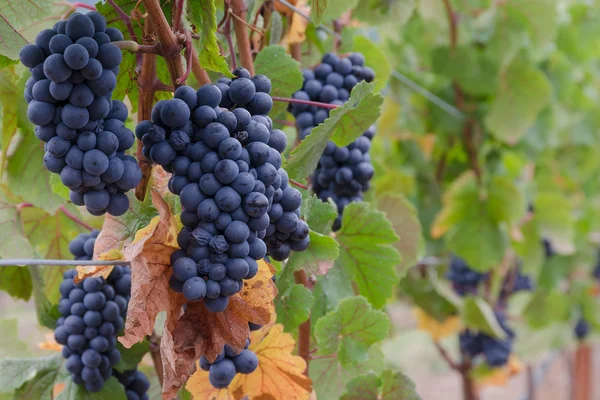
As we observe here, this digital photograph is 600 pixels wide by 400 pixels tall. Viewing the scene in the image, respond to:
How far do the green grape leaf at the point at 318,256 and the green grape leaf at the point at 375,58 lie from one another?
20.0 inches

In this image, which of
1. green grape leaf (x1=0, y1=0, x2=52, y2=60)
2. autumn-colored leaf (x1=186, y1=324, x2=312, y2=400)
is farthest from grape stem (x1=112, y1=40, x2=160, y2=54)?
autumn-colored leaf (x1=186, y1=324, x2=312, y2=400)

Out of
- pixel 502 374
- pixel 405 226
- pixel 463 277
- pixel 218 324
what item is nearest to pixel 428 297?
pixel 463 277

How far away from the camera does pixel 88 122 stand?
0.57 metres

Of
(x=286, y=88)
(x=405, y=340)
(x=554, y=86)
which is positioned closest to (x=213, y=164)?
(x=286, y=88)

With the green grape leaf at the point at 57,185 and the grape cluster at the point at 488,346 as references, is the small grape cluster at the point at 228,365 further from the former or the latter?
the grape cluster at the point at 488,346

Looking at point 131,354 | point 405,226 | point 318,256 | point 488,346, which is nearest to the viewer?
point 318,256

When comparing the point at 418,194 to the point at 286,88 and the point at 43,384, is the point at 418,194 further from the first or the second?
the point at 43,384

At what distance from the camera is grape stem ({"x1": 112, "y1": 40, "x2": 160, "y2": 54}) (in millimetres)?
608

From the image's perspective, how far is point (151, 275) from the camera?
61 centimetres

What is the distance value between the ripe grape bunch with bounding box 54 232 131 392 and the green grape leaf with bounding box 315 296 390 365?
27cm

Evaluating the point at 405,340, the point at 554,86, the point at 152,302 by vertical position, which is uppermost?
the point at 152,302

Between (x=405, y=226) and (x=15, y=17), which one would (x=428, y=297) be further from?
(x=15, y=17)

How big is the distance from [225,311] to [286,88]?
389 mm

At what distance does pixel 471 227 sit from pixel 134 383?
1411mm
